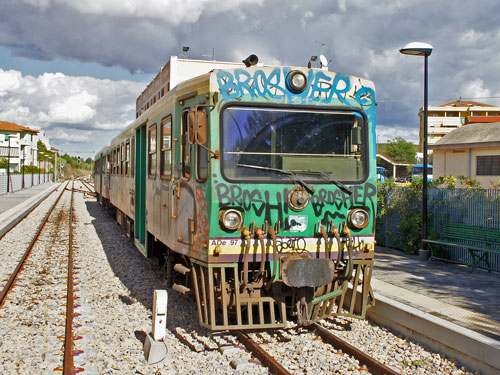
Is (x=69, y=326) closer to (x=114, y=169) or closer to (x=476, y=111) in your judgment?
(x=114, y=169)

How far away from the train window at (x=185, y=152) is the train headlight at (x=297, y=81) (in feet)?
4.25

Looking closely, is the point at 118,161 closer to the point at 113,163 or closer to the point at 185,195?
the point at 113,163

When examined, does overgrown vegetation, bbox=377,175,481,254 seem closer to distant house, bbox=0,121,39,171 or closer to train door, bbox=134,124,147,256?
train door, bbox=134,124,147,256

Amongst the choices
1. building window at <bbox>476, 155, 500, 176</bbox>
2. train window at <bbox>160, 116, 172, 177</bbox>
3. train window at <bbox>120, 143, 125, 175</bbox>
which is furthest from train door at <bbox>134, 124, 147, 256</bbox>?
building window at <bbox>476, 155, 500, 176</bbox>

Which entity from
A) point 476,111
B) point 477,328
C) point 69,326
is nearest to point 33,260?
point 69,326

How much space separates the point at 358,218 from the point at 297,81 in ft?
5.71

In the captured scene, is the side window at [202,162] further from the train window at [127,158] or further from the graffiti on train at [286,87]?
the train window at [127,158]

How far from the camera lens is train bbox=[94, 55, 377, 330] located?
17.7 feet

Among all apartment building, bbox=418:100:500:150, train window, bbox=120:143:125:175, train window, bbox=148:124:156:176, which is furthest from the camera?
apartment building, bbox=418:100:500:150

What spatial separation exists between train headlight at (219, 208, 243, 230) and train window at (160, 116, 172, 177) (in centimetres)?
165

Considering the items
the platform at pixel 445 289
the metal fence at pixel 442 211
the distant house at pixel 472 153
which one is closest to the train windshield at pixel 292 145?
the platform at pixel 445 289

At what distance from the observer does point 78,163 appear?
513 ft

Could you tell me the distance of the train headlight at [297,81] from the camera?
573cm

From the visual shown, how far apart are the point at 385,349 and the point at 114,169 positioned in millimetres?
11997
